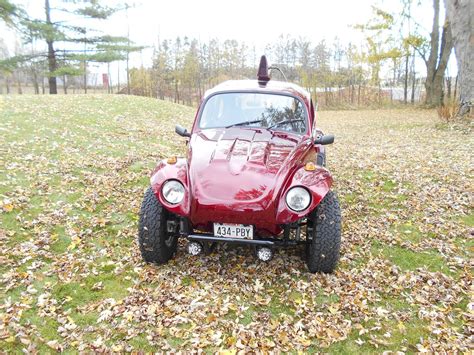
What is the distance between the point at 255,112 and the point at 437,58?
72.9 feet

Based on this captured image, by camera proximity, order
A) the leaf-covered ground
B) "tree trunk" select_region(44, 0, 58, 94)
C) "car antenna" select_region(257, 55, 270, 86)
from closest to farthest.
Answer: the leaf-covered ground
"car antenna" select_region(257, 55, 270, 86)
"tree trunk" select_region(44, 0, 58, 94)

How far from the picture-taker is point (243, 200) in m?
3.49

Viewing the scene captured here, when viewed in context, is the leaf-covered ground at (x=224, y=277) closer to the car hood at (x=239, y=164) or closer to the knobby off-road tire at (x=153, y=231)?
the knobby off-road tire at (x=153, y=231)

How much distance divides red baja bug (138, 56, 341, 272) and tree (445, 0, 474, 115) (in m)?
9.81

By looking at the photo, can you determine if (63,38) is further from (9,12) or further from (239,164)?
(239,164)

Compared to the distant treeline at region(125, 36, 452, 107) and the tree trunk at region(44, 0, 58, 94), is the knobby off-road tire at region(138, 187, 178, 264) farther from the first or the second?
the distant treeline at region(125, 36, 452, 107)

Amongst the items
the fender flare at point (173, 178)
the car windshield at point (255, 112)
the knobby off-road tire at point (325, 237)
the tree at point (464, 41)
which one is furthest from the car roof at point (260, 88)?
the tree at point (464, 41)

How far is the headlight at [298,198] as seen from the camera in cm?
352

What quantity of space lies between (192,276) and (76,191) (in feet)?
10.0

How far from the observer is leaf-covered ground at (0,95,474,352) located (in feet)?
9.98

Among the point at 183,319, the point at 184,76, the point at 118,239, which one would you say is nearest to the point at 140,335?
the point at 183,319

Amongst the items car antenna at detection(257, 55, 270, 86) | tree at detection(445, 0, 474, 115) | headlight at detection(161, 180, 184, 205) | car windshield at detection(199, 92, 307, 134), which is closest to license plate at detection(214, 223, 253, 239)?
headlight at detection(161, 180, 184, 205)

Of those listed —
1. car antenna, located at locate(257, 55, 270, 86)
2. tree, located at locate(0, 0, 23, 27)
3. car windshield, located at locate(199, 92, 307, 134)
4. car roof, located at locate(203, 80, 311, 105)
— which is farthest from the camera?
tree, located at locate(0, 0, 23, 27)

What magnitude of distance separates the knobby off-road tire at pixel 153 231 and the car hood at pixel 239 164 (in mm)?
489
